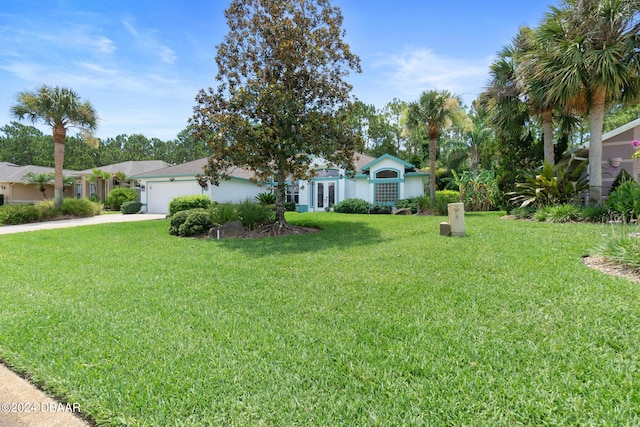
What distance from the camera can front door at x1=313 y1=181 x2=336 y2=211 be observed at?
72.7ft

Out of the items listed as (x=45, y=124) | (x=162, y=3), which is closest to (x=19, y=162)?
(x=45, y=124)

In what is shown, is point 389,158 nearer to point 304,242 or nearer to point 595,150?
point 595,150

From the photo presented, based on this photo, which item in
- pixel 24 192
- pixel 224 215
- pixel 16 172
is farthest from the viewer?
pixel 24 192

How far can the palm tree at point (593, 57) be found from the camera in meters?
10.2

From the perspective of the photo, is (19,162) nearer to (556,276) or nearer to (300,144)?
(300,144)

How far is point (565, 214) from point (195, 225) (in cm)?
1318

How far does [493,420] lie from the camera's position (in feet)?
6.55

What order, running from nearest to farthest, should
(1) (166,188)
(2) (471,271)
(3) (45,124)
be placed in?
(2) (471,271) → (3) (45,124) → (1) (166,188)

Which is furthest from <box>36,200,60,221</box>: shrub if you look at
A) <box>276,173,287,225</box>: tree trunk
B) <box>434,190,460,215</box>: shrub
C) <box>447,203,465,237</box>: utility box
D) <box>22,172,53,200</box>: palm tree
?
<box>434,190,460,215</box>: shrub

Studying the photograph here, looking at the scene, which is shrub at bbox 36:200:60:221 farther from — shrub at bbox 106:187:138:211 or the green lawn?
the green lawn

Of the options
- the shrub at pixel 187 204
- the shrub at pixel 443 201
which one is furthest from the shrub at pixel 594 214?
the shrub at pixel 187 204

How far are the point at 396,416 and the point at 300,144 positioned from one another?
882cm

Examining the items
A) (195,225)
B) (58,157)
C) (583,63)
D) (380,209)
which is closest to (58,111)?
(58,157)

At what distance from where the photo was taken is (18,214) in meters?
15.3
